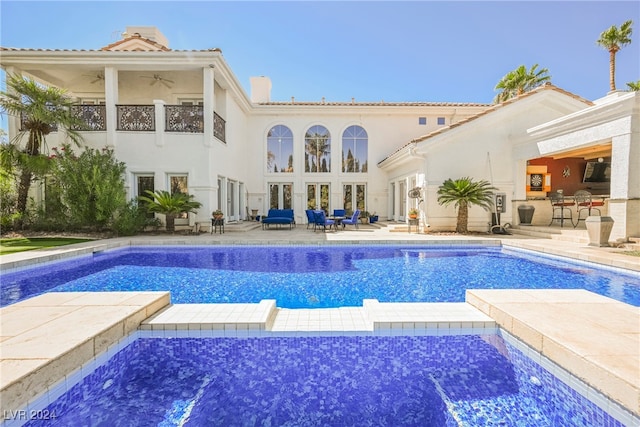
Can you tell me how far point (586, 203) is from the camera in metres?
12.7

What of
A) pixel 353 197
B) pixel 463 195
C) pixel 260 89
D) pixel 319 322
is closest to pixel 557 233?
pixel 463 195

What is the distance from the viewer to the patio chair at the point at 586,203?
1181cm

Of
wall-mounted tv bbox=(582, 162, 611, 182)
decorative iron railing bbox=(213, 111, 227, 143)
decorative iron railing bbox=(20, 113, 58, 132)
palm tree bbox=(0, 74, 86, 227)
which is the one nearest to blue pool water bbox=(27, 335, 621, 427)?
decorative iron railing bbox=(213, 111, 227, 143)

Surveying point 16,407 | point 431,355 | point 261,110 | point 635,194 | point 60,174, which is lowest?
point 431,355

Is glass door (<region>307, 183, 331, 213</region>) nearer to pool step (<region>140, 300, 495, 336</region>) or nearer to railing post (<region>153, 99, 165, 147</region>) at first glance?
railing post (<region>153, 99, 165, 147</region>)

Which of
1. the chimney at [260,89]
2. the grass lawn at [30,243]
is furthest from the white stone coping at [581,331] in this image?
the chimney at [260,89]

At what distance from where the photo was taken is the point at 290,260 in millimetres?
8383

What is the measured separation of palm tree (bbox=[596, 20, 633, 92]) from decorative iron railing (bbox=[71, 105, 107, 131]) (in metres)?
29.4

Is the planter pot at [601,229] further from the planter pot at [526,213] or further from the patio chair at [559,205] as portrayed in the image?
the planter pot at [526,213]

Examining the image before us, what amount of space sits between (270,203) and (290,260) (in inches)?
408

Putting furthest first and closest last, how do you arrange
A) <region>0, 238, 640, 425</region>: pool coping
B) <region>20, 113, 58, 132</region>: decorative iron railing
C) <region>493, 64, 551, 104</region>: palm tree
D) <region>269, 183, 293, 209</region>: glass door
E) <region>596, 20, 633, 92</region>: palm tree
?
<region>493, 64, 551, 104</region>: palm tree → <region>596, 20, 633, 92</region>: palm tree → <region>269, 183, 293, 209</region>: glass door → <region>20, 113, 58, 132</region>: decorative iron railing → <region>0, 238, 640, 425</region>: pool coping

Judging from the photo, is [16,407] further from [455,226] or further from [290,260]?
[455,226]

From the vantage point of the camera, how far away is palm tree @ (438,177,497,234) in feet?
39.0

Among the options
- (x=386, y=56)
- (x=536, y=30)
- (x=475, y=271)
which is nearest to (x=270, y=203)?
(x=386, y=56)
